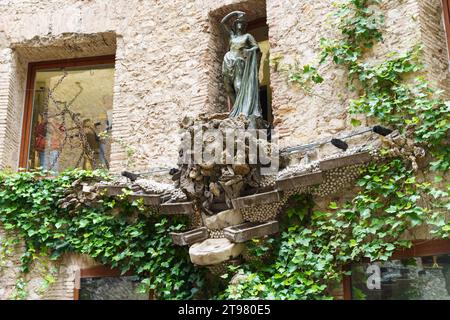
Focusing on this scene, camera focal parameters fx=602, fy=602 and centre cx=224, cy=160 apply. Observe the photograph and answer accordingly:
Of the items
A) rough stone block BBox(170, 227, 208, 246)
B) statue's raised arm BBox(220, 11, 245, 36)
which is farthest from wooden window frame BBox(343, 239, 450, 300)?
statue's raised arm BBox(220, 11, 245, 36)

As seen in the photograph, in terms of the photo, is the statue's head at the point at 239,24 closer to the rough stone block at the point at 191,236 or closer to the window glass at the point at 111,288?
the rough stone block at the point at 191,236

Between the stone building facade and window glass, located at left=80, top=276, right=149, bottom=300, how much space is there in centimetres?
19

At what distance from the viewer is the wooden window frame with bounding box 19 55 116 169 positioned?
7.86m

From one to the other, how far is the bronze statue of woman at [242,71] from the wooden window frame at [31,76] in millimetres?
2211

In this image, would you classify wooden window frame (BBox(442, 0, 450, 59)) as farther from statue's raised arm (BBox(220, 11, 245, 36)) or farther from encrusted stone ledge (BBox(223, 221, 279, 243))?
encrusted stone ledge (BBox(223, 221, 279, 243))

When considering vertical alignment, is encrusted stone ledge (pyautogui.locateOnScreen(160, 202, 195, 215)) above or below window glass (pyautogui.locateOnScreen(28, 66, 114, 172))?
below

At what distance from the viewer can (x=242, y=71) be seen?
6320 millimetres

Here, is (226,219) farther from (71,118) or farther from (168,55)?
(71,118)

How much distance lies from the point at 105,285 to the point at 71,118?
238cm

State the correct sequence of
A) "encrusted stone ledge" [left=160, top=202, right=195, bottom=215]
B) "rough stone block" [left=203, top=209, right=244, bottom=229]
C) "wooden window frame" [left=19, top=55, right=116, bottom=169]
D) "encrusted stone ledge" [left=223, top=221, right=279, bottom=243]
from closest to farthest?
1. "encrusted stone ledge" [left=223, top=221, right=279, bottom=243]
2. "rough stone block" [left=203, top=209, right=244, bottom=229]
3. "encrusted stone ledge" [left=160, top=202, right=195, bottom=215]
4. "wooden window frame" [left=19, top=55, right=116, bottom=169]

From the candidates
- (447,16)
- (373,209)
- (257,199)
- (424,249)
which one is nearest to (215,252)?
(257,199)

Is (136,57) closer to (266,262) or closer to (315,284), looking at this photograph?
(266,262)

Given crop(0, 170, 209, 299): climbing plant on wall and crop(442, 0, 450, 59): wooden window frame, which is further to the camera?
crop(0, 170, 209, 299): climbing plant on wall

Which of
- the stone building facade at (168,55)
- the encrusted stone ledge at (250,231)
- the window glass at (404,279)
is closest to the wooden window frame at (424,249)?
the window glass at (404,279)
